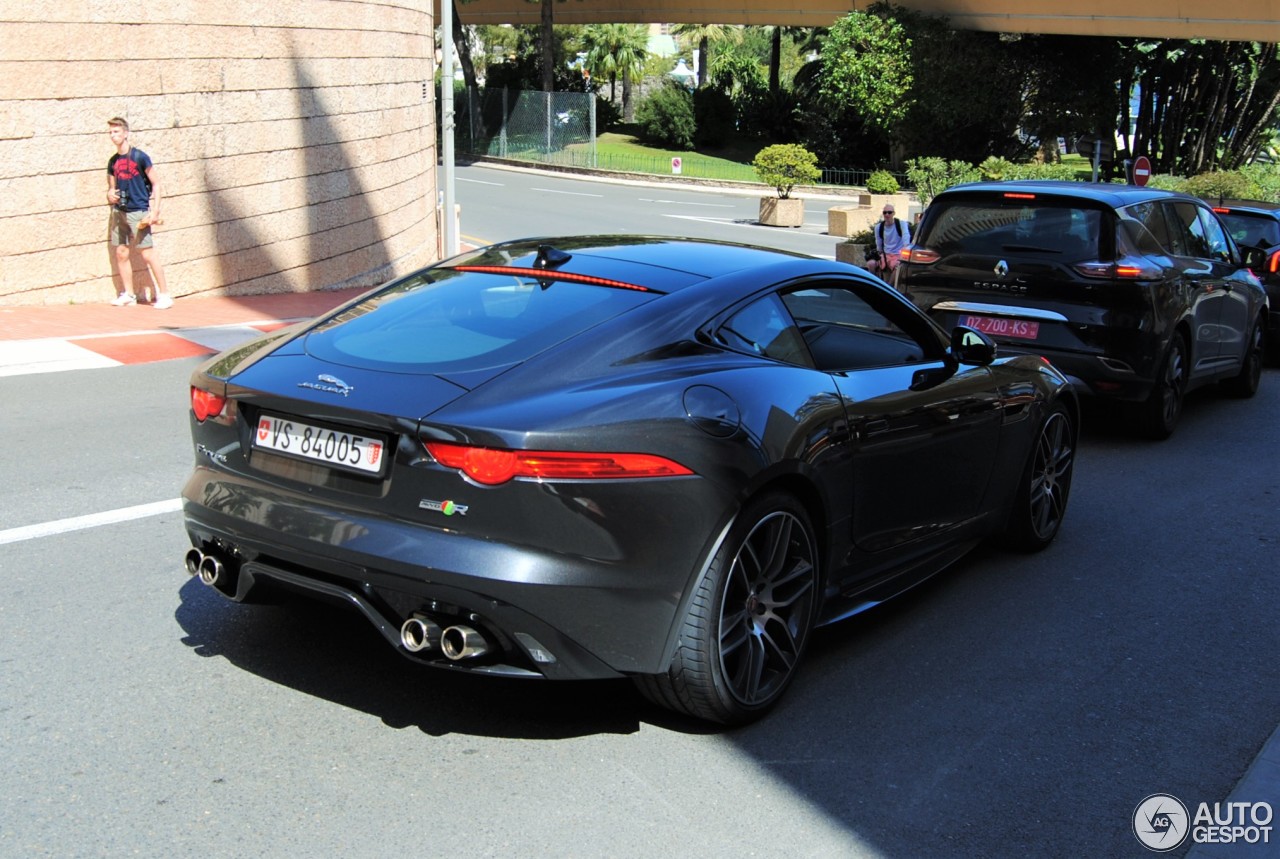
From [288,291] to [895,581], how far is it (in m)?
12.7

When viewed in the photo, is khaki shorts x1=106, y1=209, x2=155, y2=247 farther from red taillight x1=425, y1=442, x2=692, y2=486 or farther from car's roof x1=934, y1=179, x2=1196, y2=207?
red taillight x1=425, y1=442, x2=692, y2=486

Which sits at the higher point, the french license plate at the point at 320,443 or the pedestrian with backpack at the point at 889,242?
the french license plate at the point at 320,443

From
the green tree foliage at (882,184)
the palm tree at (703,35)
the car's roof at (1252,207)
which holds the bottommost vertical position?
the green tree foliage at (882,184)

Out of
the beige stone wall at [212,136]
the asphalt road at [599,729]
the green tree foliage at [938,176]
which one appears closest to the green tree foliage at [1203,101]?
the green tree foliage at [938,176]

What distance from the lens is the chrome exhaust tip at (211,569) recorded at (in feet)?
14.1

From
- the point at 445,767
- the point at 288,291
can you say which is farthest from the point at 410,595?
the point at 288,291

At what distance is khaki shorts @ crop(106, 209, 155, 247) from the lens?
13.5 meters

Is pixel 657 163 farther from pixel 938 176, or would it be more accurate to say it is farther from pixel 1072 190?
pixel 1072 190

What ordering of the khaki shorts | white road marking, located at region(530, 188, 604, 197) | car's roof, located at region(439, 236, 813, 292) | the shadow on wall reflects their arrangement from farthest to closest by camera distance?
white road marking, located at region(530, 188, 604, 197) < the shadow on wall < the khaki shorts < car's roof, located at region(439, 236, 813, 292)

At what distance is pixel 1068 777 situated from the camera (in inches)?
166

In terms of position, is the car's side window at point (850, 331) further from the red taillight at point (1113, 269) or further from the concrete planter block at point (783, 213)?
the concrete planter block at point (783, 213)

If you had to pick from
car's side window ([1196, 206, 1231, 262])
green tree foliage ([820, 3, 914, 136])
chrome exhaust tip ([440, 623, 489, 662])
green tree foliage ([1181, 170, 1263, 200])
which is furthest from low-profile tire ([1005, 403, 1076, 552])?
green tree foliage ([820, 3, 914, 136])

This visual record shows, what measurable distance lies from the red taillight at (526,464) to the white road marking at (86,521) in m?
3.09

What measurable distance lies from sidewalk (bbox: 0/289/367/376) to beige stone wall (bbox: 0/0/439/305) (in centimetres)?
41
